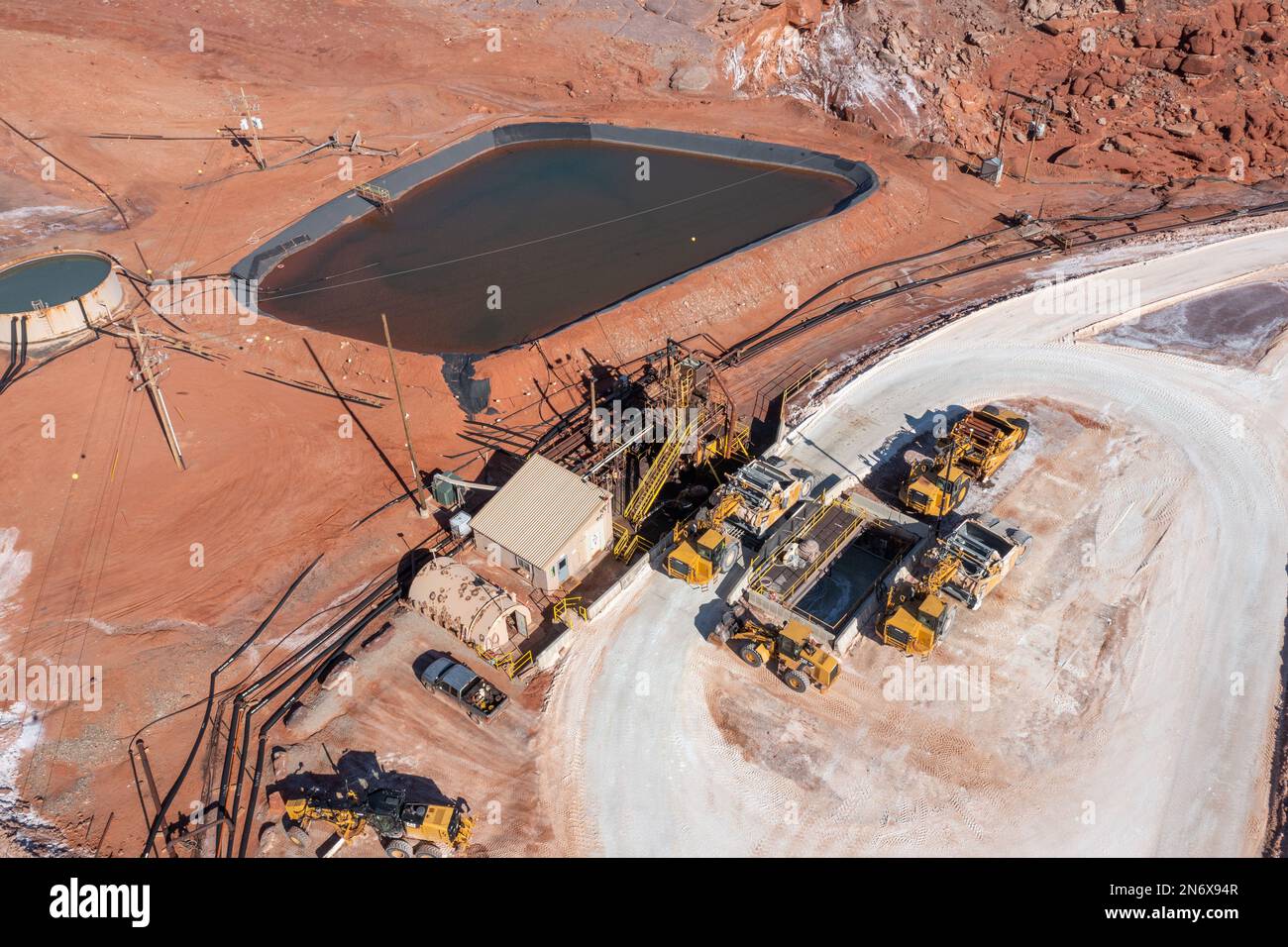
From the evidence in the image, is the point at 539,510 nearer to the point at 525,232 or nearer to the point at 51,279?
the point at 525,232

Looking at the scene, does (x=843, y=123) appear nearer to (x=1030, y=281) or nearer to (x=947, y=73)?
(x=947, y=73)

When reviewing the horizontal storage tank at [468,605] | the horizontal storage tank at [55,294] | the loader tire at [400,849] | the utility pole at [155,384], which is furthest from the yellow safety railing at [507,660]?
the horizontal storage tank at [55,294]

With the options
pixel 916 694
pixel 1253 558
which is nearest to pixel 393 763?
pixel 916 694

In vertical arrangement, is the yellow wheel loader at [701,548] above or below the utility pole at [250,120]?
below

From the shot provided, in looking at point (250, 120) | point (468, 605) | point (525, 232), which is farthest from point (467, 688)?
point (250, 120)

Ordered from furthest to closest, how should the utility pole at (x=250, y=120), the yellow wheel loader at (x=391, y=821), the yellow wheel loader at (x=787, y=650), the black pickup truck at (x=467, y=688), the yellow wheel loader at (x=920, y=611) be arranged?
the utility pole at (x=250, y=120)
the yellow wheel loader at (x=920, y=611)
the yellow wheel loader at (x=787, y=650)
the black pickup truck at (x=467, y=688)
the yellow wheel loader at (x=391, y=821)

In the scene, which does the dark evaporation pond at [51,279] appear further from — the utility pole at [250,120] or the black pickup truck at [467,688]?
the black pickup truck at [467,688]
